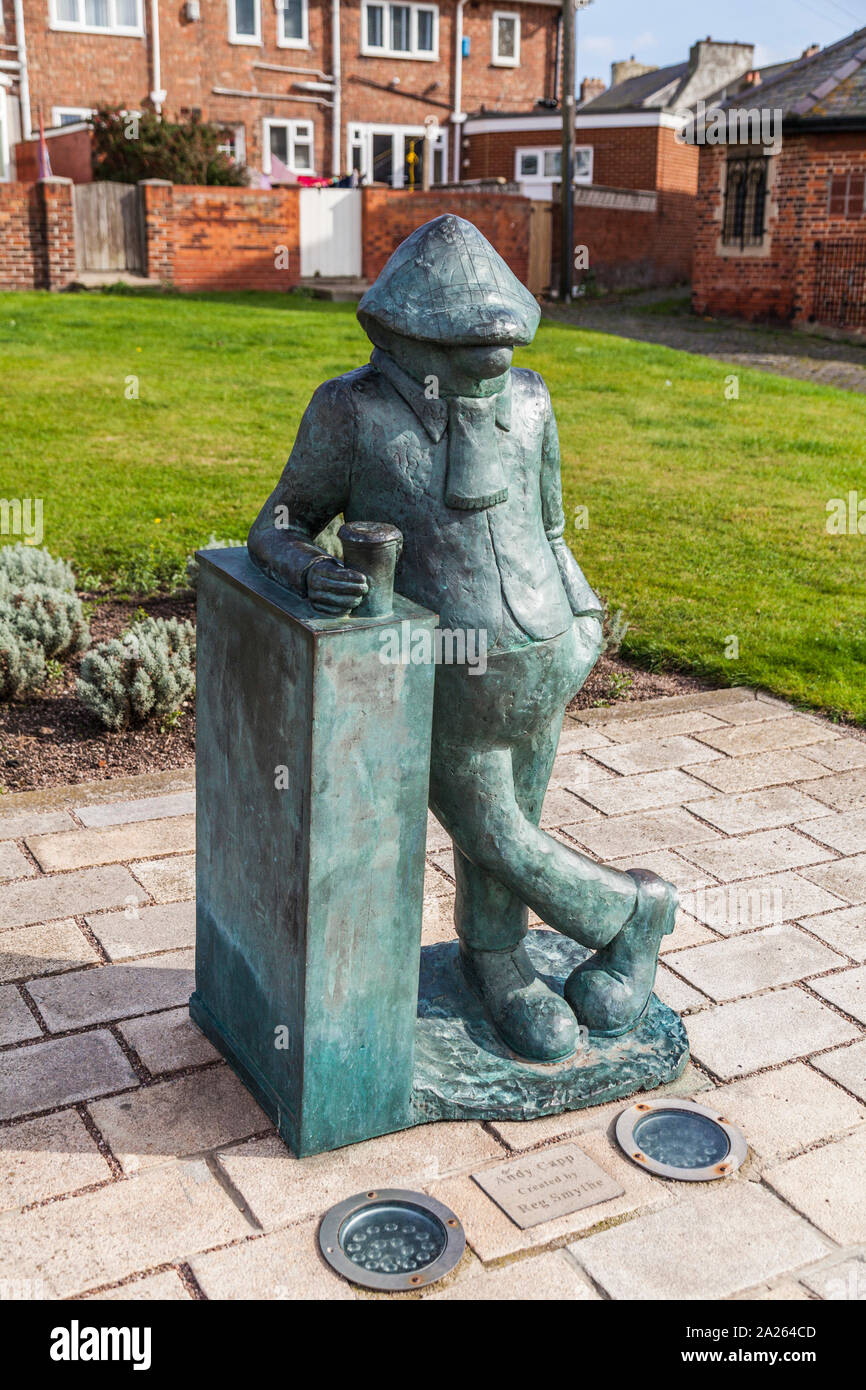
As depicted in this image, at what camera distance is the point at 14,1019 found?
3.72 m

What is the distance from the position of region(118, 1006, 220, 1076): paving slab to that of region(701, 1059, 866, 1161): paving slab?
4.54 feet

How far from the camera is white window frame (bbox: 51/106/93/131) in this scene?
2808cm

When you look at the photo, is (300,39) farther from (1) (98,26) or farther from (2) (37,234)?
(2) (37,234)

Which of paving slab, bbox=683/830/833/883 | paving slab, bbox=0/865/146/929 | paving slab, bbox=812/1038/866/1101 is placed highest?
paving slab, bbox=0/865/146/929

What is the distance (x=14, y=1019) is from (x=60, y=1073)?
0.31m

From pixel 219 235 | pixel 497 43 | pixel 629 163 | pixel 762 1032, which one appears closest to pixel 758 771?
pixel 762 1032

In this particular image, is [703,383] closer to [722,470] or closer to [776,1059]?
[722,470]

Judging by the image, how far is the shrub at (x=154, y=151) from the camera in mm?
24312

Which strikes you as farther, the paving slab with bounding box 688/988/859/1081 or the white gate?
the white gate

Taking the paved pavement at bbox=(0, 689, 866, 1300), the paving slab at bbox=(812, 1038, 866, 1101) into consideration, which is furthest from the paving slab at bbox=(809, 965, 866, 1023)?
the paving slab at bbox=(812, 1038, 866, 1101)

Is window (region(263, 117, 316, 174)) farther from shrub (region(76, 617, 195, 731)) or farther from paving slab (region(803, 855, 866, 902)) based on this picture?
paving slab (region(803, 855, 866, 902))

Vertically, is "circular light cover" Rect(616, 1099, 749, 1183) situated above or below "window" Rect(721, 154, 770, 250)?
below

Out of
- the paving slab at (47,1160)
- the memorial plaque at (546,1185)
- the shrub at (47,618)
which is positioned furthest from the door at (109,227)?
the memorial plaque at (546,1185)

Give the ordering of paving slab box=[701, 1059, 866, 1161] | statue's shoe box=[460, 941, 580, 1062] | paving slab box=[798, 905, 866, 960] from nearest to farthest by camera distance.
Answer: paving slab box=[701, 1059, 866, 1161] < statue's shoe box=[460, 941, 580, 1062] < paving slab box=[798, 905, 866, 960]
